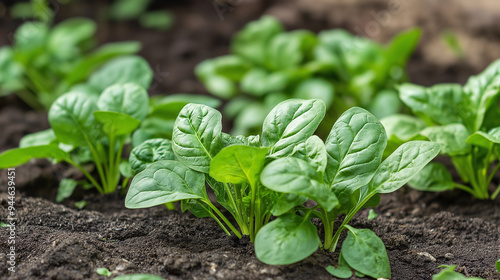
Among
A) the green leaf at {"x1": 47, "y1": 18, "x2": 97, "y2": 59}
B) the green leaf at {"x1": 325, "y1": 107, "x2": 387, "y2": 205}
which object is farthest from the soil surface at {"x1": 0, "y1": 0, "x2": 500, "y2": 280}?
the green leaf at {"x1": 47, "y1": 18, "x2": 97, "y2": 59}

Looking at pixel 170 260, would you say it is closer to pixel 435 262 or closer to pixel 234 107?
pixel 435 262

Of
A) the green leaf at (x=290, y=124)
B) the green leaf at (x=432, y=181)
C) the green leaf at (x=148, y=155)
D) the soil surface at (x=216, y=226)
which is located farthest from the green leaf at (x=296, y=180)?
the green leaf at (x=432, y=181)

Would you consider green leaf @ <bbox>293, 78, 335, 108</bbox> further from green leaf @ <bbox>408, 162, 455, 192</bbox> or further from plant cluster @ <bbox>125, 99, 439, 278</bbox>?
plant cluster @ <bbox>125, 99, 439, 278</bbox>

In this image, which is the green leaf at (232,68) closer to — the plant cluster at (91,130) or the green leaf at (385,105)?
the green leaf at (385,105)

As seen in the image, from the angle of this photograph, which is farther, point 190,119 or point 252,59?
point 252,59

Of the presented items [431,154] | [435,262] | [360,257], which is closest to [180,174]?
[360,257]
